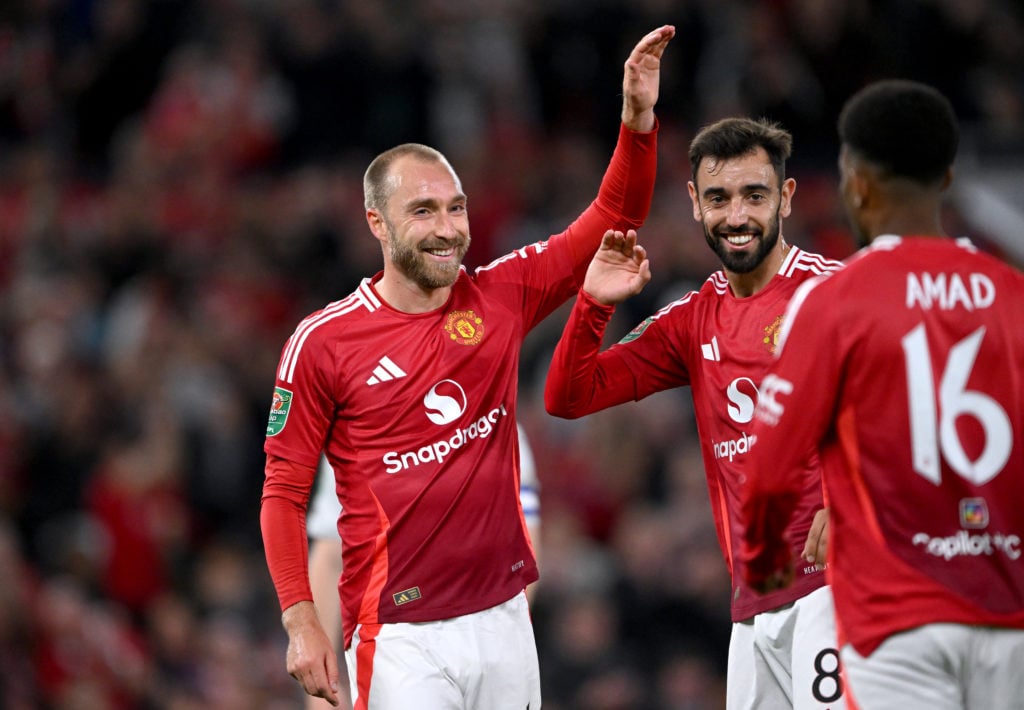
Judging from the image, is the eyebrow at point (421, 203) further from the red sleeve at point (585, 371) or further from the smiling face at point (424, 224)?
the red sleeve at point (585, 371)

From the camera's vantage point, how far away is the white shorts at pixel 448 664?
5.15 metres

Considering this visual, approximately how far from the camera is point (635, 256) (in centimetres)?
543

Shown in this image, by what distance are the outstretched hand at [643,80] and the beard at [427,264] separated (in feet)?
2.54

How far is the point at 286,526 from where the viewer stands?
5.30 metres

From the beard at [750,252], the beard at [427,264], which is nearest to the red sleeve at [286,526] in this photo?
the beard at [427,264]

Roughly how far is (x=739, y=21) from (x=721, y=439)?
778cm

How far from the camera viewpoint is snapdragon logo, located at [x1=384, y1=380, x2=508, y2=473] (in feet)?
17.5

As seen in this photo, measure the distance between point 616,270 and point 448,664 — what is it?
149cm

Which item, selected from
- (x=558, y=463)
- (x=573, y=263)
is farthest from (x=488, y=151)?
(x=573, y=263)

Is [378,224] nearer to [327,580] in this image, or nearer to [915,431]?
[327,580]

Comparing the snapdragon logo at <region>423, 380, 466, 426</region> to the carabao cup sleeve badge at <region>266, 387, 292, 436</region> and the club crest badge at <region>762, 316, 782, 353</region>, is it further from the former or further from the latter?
the club crest badge at <region>762, 316, 782, 353</region>

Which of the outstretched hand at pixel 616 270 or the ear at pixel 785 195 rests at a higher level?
the ear at pixel 785 195

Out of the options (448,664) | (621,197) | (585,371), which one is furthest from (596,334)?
(448,664)

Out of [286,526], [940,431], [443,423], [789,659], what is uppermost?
[443,423]
